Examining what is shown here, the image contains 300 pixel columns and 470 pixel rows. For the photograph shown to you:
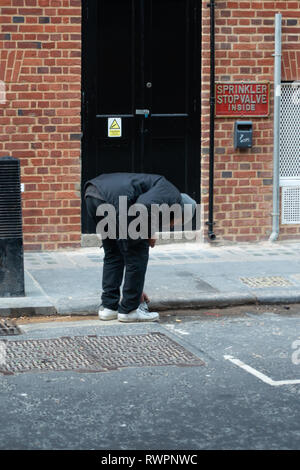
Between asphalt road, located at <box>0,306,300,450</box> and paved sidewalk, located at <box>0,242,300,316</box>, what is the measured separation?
0.95m

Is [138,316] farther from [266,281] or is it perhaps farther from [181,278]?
[266,281]

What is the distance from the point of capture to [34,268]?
1036cm

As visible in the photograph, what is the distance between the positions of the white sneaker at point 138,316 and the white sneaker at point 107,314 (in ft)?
0.35

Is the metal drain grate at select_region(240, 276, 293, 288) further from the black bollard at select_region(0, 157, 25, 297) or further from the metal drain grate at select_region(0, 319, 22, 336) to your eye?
the metal drain grate at select_region(0, 319, 22, 336)

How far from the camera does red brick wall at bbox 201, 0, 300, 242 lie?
11.6 meters

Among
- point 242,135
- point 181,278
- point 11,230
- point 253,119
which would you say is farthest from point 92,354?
point 253,119

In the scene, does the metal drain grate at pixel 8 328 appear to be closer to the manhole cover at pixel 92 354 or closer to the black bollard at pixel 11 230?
the manhole cover at pixel 92 354

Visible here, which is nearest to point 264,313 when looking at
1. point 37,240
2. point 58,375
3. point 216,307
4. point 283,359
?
point 216,307

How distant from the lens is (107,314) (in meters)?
8.32

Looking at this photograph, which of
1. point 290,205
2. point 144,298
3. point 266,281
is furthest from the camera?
point 290,205

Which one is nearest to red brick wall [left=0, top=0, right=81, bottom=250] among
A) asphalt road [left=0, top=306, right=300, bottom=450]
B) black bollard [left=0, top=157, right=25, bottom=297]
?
black bollard [left=0, top=157, right=25, bottom=297]

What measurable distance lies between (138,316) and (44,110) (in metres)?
3.86
